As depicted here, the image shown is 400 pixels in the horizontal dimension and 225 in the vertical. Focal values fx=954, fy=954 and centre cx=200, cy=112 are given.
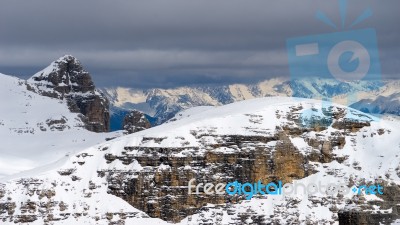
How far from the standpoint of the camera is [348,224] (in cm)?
15925
